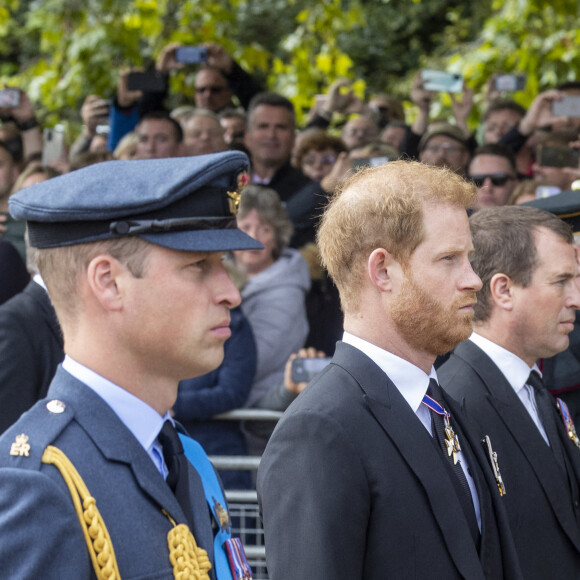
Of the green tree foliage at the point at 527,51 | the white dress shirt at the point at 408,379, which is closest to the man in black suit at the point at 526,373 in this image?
the white dress shirt at the point at 408,379

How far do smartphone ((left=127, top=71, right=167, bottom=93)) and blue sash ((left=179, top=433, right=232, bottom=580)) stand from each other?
19.3 feet

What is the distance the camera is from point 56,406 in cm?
167

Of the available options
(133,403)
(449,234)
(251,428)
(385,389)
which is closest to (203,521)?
(133,403)

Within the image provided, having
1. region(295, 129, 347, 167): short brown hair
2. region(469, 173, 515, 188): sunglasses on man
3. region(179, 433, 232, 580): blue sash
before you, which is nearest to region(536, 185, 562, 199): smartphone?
region(469, 173, 515, 188): sunglasses on man

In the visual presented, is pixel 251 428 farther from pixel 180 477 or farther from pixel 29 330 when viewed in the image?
pixel 180 477

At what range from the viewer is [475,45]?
12.4 meters

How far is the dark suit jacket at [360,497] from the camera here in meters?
2.05

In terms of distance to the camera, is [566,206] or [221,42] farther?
[221,42]

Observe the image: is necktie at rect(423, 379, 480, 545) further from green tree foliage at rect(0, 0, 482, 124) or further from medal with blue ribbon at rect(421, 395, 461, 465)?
green tree foliage at rect(0, 0, 482, 124)

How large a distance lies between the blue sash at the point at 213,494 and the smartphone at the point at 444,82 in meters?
6.00

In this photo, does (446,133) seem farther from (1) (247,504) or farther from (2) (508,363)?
(2) (508,363)

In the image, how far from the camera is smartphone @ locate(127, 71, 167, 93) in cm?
752

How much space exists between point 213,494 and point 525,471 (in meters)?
1.15

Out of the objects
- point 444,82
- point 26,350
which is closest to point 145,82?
point 444,82
